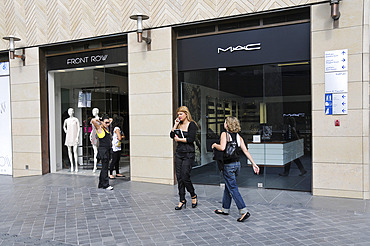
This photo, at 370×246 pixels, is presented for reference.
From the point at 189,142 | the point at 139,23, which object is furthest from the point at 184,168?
the point at 139,23

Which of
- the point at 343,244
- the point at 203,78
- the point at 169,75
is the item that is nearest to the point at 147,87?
the point at 169,75

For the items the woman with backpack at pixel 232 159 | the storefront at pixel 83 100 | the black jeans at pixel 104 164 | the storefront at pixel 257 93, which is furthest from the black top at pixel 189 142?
the storefront at pixel 83 100

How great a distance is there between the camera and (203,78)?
8.79 metres

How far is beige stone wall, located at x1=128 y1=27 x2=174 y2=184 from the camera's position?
8828 mm

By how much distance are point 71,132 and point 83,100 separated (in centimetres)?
113

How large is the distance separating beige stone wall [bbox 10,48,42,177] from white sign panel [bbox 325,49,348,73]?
843cm

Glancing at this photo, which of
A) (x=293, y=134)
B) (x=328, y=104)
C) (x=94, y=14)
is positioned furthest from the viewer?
(x=94, y=14)

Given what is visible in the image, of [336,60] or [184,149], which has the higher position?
[336,60]

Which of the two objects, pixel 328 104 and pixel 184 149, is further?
pixel 328 104

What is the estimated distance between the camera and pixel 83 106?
11492 mm

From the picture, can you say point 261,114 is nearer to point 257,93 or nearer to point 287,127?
Answer: point 257,93

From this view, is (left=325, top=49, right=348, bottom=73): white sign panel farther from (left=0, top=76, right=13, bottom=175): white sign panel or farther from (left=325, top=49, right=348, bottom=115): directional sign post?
(left=0, top=76, right=13, bottom=175): white sign panel

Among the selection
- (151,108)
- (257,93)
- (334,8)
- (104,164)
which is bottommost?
(104,164)

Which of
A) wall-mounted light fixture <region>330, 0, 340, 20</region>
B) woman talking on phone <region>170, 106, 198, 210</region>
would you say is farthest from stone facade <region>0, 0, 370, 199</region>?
woman talking on phone <region>170, 106, 198, 210</region>
